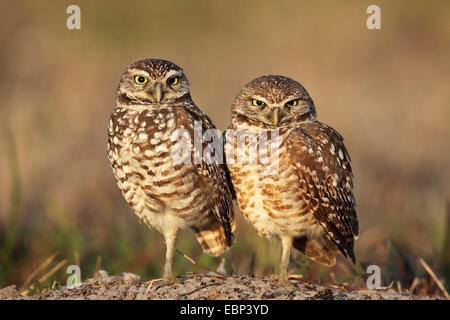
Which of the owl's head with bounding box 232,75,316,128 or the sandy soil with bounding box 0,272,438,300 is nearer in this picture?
the sandy soil with bounding box 0,272,438,300

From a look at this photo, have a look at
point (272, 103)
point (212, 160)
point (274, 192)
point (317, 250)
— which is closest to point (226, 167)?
point (212, 160)

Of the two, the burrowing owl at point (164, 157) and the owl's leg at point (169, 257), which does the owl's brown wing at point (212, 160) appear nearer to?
the burrowing owl at point (164, 157)

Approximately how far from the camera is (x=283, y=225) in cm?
453

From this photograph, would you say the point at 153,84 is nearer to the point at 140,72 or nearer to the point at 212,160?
the point at 140,72

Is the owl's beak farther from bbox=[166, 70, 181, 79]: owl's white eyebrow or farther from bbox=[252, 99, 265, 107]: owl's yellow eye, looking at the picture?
bbox=[252, 99, 265, 107]: owl's yellow eye

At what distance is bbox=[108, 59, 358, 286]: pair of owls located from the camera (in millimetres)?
→ 4367

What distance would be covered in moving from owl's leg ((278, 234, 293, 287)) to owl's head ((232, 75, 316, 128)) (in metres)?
0.79

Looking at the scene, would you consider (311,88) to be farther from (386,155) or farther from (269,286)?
(269,286)

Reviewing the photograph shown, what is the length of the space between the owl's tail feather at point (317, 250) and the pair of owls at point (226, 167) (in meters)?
0.20

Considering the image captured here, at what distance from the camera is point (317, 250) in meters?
4.98

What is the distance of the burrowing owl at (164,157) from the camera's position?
170 inches

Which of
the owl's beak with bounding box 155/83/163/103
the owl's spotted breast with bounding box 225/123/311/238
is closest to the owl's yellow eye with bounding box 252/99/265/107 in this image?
the owl's spotted breast with bounding box 225/123/311/238

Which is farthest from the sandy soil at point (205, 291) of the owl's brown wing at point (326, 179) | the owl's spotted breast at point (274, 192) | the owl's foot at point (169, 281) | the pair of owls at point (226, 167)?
the owl's brown wing at point (326, 179)

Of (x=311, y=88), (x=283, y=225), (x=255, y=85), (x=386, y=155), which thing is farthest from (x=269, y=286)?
(x=311, y=88)
